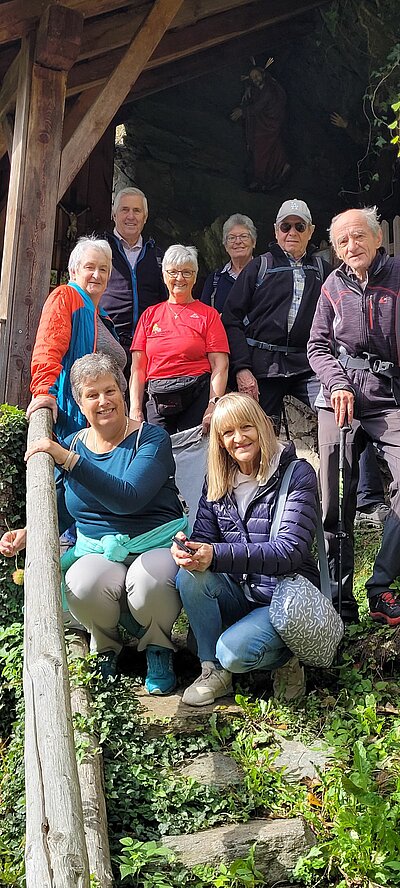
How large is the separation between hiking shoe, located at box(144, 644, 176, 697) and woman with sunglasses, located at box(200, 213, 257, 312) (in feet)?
8.89

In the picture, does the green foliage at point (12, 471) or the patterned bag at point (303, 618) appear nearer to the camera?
the patterned bag at point (303, 618)

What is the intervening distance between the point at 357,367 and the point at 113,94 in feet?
8.46

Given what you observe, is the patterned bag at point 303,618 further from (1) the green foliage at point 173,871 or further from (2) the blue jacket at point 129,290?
(2) the blue jacket at point 129,290

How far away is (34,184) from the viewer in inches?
201

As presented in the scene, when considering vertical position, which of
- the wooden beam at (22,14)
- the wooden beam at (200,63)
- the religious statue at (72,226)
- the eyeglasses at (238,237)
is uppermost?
the wooden beam at (200,63)

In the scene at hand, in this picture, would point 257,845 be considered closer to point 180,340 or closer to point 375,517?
point 180,340

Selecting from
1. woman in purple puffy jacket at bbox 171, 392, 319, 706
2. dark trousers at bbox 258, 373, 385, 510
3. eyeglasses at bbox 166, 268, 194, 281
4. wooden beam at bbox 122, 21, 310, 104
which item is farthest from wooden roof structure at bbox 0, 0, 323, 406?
wooden beam at bbox 122, 21, 310, 104

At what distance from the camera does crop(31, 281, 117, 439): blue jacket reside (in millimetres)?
4266

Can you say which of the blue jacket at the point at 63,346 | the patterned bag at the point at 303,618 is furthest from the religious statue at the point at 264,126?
the patterned bag at the point at 303,618

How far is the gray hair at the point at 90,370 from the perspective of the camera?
153 inches

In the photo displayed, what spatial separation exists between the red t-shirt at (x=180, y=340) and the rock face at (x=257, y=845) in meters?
2.59

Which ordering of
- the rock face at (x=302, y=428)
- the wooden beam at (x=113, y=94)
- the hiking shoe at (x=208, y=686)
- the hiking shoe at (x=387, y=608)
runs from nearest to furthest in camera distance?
the hiking shoe at (x=208, y=686), the hiking shoe at (x=387, y=608), the wooden beam at (x=113, y=94), the rock face at (x=302, y=428)

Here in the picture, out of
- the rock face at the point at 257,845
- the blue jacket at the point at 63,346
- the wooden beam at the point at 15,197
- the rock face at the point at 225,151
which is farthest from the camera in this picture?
the rock face at the point at 225,151

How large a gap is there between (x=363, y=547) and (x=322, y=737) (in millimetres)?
2725
